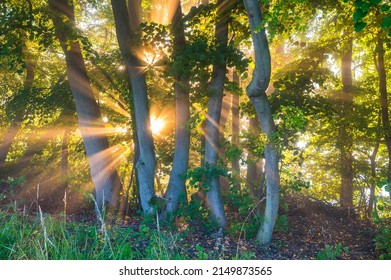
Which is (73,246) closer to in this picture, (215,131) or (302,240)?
(215,131)

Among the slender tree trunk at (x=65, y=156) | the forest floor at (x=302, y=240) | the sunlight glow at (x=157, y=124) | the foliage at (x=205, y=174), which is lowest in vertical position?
the forest floor at (x=302, y=240)

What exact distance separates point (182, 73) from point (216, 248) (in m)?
3.41

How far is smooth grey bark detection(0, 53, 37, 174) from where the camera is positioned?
1012cm

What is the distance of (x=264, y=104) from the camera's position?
19.0 feet

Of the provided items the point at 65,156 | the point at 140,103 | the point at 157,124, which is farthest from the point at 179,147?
the point at 65,156

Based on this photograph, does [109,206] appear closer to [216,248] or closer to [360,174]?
[216,248]

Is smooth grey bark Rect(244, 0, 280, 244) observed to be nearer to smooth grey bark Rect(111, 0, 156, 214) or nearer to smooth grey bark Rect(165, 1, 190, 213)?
smooth grey bark Rect(165, 1, 190, 213)

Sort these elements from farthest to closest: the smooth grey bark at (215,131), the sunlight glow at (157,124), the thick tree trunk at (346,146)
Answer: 1. the thick tree trunk at (346,146)
2. the sunlight glow at (157,124)
3. the smooth grey bark at (215,131)

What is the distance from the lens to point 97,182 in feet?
27.4

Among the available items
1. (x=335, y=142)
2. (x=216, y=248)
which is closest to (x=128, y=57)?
(x=216, y=248)

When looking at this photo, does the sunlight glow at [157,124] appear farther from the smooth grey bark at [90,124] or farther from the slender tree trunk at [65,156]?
the slender tree trunk at [65,156]

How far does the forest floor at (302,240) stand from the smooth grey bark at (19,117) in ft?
17.7

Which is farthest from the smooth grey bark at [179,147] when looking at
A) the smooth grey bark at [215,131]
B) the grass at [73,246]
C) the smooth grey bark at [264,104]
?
the grass at [73,246]

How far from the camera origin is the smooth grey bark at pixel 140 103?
25.0 ft
